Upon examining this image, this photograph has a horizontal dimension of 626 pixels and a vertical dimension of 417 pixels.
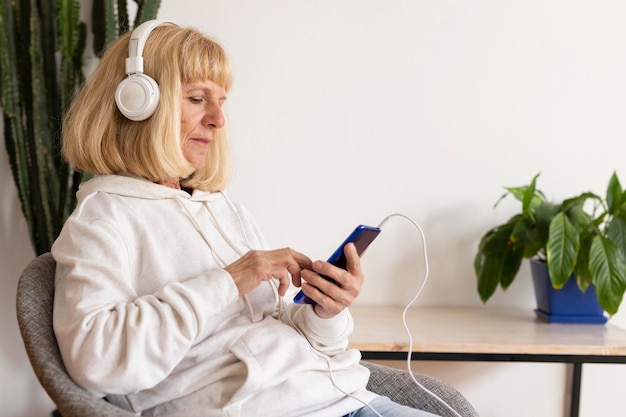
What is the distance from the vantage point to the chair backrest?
970mm

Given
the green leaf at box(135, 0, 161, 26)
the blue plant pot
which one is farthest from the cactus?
the blue plant pot

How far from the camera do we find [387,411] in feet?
4.14

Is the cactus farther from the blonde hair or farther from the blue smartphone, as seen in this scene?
the blue smartphone

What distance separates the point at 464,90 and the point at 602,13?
49 cm

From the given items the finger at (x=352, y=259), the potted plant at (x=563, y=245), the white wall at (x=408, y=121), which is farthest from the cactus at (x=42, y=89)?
the potted plant at (x=563, y=245)

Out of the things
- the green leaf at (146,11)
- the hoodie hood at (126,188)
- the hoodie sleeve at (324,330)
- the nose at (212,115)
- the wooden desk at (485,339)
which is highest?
the green leaf at (146,11)

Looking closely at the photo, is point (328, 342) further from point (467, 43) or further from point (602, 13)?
point (602, 13)

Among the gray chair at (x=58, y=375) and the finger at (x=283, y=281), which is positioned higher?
the finger at (x=283, y=281)

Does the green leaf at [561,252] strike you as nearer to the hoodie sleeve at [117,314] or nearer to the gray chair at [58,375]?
the gray chair at [58,375]

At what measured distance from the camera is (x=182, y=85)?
1.28 metres

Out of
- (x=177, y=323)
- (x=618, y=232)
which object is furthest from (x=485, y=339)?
(x=177, y=323)

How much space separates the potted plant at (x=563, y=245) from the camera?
1939 mm

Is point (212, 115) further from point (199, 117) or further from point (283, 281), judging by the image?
point (283, 281)

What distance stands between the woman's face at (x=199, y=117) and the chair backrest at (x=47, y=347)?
313mm
